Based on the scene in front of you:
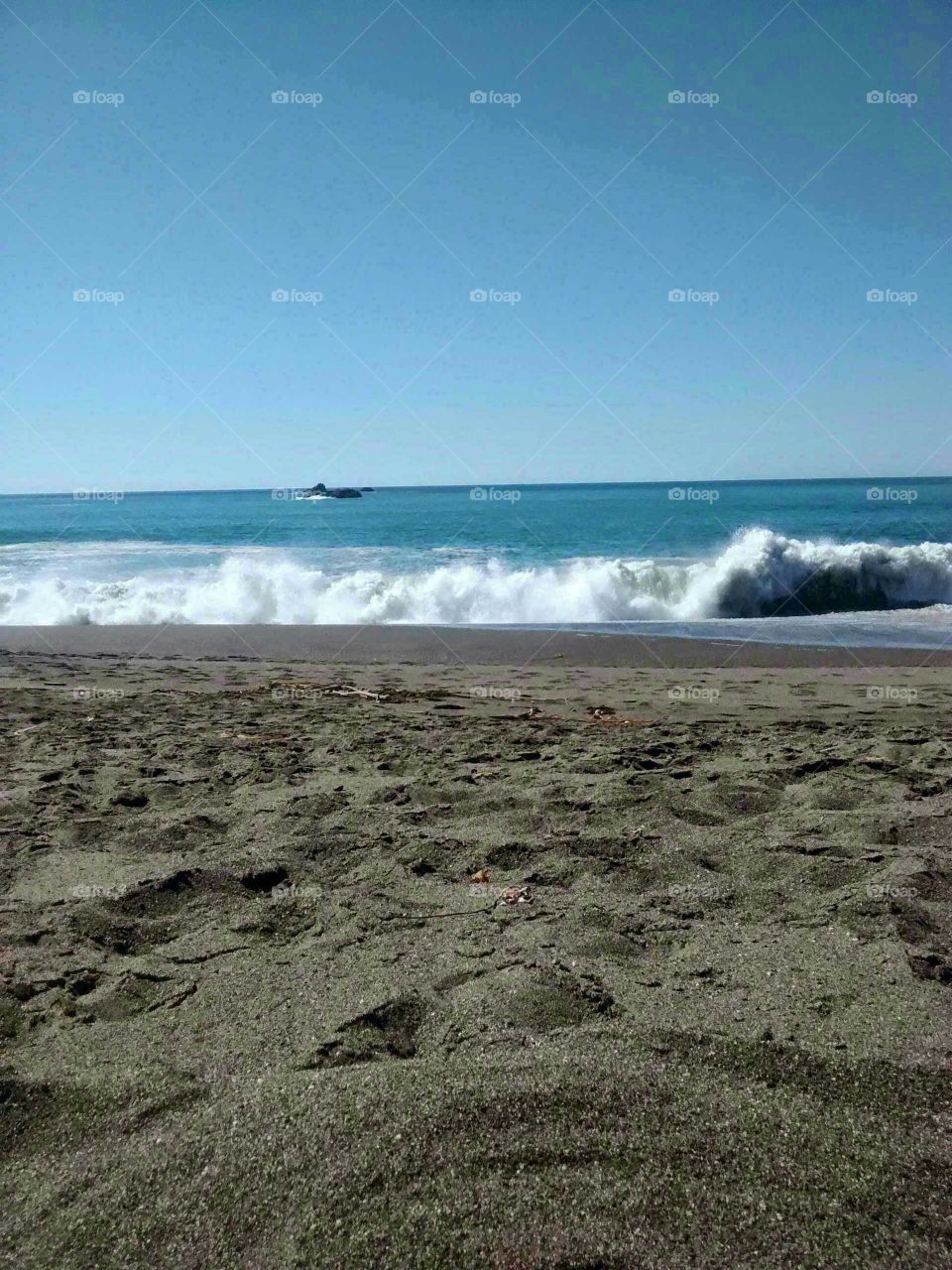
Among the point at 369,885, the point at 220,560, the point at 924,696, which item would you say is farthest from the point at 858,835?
the point at 220,560

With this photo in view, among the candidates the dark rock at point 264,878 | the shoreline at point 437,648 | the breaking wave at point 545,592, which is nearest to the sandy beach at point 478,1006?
the dark rock at point 264,878

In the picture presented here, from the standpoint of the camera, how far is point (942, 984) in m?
2.55

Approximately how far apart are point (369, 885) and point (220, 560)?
81.9 feet

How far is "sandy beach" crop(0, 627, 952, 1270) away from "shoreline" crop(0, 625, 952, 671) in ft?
17.1

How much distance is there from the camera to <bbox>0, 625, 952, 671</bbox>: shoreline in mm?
10445

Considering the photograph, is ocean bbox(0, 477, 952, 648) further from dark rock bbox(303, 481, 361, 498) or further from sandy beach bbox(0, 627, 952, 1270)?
dark rock bbox(303, 481, 361, 498)

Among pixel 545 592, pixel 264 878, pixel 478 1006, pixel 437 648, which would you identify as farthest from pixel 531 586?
pixel 478 1006

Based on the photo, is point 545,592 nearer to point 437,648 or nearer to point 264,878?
point 437,648

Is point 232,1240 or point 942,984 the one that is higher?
point 942,984

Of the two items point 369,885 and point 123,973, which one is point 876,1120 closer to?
point 369,885

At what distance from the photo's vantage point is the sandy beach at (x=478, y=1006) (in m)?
1.80

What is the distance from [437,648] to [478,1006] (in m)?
9.31

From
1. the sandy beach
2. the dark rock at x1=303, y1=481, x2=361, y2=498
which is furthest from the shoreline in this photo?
the dark rock at x1=303, y1=481, x2=361, y2=498

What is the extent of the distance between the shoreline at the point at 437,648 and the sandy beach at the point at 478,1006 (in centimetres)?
522
